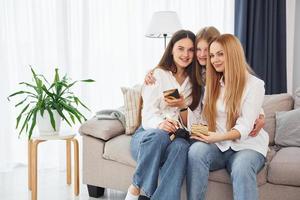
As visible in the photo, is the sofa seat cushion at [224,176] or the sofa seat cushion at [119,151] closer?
the sofa seat cushion at [224,176]

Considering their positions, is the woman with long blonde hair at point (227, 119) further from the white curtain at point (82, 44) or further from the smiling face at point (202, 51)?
the white curtain at point (82, 44)

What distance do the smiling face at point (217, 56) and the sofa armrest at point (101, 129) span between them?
0.82m

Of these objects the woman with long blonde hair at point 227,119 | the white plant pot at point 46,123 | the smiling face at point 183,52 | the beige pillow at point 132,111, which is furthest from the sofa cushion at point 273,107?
the white plant pot at point 46,123

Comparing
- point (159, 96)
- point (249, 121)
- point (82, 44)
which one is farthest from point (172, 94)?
point (82, 44)

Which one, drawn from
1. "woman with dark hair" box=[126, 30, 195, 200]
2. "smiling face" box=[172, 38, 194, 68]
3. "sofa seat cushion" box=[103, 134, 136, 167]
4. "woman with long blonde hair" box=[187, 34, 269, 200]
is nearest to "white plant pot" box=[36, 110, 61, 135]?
"sofa seat cushion" box=[103, 134, 136, 167]

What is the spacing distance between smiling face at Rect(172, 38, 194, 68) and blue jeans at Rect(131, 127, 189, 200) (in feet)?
1.62

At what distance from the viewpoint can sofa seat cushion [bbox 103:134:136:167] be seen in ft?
7.95

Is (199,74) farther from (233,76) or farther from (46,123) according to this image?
(46,123)

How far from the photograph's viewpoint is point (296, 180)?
2.04 m

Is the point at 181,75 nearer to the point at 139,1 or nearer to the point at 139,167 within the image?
the point at 139,167

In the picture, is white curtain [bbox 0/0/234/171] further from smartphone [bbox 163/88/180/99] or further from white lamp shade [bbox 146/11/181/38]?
smartphone [bbox 163/88/180/99]

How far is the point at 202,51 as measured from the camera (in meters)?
2.35

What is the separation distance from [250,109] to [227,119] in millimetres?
142

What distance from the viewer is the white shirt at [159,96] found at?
7.73ft
